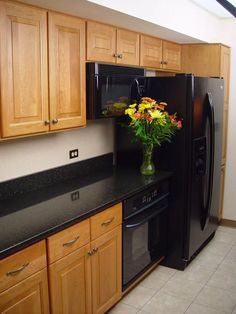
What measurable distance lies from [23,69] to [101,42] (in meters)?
0.79

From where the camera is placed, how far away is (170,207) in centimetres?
326

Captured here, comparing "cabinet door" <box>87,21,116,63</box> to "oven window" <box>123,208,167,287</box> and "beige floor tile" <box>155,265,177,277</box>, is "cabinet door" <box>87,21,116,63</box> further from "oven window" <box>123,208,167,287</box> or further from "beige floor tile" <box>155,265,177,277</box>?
"beige floor tile" <box>155,265,177,277</box>

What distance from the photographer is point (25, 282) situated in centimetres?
184

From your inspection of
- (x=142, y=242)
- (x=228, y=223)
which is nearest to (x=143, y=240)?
(x=142, y=242)

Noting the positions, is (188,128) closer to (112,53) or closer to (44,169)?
(112,53)

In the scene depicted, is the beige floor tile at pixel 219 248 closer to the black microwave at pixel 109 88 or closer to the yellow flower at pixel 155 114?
the yellow flower at pixel 155 114

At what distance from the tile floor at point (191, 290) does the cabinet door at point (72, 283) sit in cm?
50

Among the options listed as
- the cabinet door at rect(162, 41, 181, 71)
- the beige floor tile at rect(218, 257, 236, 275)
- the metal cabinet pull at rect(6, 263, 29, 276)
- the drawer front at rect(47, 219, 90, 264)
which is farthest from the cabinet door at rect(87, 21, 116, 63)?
the beige floor tile at rect(218, 257, 236, 275)

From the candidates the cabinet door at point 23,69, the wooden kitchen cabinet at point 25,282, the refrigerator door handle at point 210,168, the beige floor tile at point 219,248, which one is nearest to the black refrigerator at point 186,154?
the refrigerator door handle at point 210,168

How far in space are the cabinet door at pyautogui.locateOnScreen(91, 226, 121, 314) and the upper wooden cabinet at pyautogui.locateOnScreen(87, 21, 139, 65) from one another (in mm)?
1245

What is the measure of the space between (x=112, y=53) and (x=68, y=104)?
23.8 inches

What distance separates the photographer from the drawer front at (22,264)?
171 cm

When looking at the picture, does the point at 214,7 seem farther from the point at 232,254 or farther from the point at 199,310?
the point at 199,310

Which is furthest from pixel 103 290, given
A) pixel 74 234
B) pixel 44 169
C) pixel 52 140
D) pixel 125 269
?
pixel 52 140
